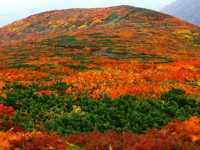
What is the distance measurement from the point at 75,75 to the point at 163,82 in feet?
20.0

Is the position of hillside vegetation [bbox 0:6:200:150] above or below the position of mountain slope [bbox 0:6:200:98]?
above

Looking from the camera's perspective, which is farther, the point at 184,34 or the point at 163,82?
the point at 184,34

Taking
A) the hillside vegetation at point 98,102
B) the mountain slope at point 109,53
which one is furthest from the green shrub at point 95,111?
the mountain slope at point 109,53

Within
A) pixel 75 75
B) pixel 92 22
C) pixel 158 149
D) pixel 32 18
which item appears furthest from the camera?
pixel 32 18

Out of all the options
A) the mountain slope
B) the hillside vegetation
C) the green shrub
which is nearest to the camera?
the hillside vegetation

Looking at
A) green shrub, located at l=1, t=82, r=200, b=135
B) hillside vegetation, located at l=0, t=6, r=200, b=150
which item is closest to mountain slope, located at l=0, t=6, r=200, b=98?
hillside vegetation, located at l=0, t=6, r=200, b=150

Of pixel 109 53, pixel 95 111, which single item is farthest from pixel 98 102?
pixel 109 53

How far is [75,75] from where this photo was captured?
105ft

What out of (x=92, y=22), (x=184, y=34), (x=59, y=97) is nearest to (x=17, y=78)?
(x=59, y=97)

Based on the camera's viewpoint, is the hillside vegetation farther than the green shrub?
No

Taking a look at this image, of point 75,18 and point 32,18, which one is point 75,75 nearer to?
point 75,18

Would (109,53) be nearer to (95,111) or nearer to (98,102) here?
(98,102)

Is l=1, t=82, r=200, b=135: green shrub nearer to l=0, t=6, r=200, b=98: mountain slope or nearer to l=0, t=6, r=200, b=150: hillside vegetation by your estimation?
l=0, t=6, r=200, b=150: hillside vegetation

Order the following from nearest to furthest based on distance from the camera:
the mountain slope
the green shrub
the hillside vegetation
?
the hillside vegetation → the green shrub → the mountain slope
